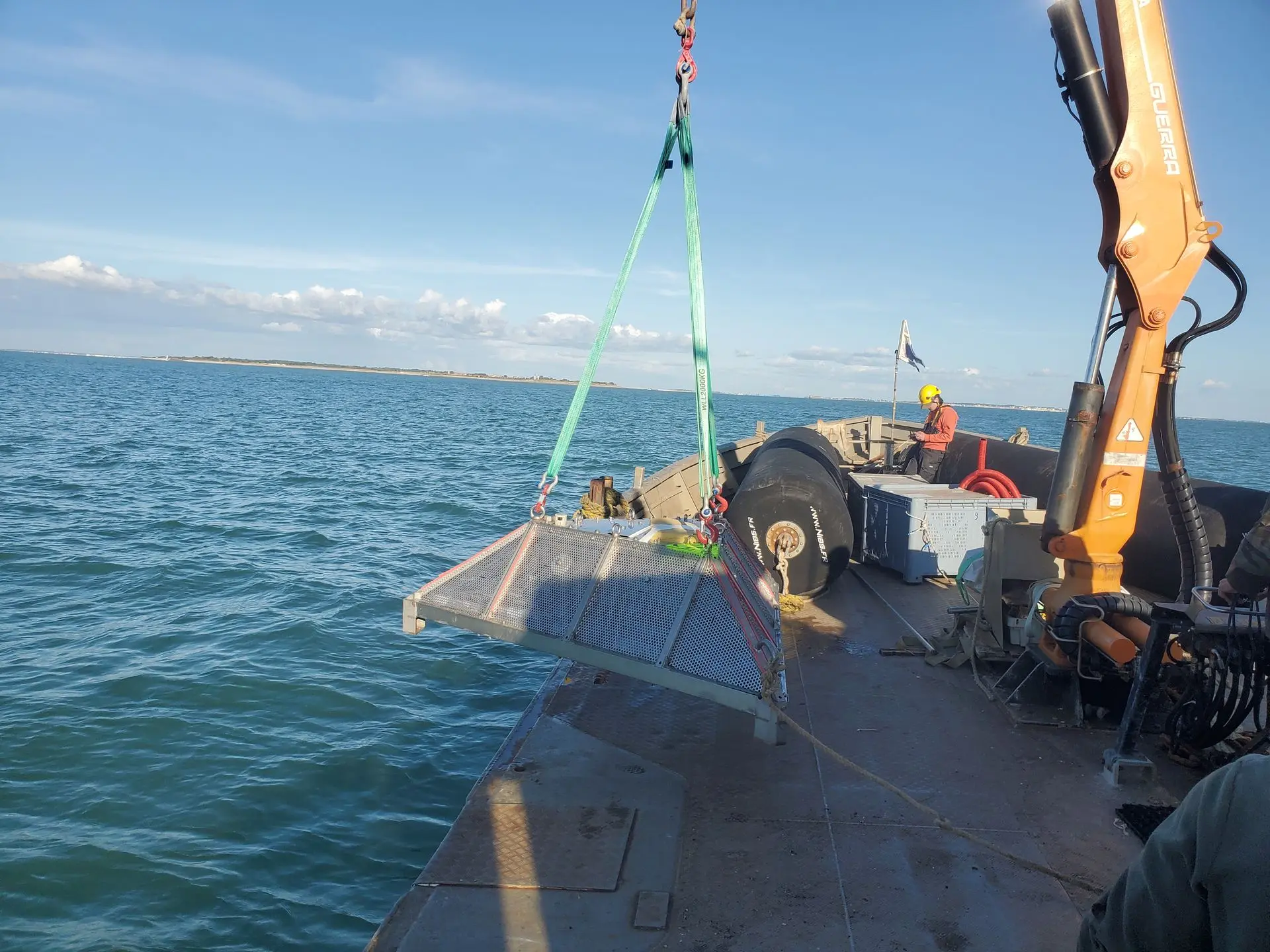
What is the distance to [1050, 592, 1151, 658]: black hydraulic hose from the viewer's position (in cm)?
612

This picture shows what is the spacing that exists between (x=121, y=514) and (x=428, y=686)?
12744mm

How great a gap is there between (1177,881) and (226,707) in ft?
33.1

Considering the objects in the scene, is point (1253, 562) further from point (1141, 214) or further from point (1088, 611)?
point (1141, 214)

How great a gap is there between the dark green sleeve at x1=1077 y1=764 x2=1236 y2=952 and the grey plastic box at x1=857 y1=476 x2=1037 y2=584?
9825 millimetres

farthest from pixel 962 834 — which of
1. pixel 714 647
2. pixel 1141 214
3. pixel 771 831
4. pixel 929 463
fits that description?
pixel 929 463

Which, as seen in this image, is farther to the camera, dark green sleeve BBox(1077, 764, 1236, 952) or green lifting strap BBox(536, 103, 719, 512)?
green lifting strap BBox(536, 103, 719, 512)

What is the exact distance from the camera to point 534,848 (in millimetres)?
5172

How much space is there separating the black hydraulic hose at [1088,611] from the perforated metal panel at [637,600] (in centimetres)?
290

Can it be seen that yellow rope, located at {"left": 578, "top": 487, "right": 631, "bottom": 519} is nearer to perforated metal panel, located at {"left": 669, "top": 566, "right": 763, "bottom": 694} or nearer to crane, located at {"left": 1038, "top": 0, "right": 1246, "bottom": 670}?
perforated metal panel, located at {"left": 669, "top": 566, "right": 763, "bottom": 694}

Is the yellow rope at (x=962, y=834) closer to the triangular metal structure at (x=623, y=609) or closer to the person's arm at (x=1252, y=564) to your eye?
the triangular metal structure at (x=623, y=609)

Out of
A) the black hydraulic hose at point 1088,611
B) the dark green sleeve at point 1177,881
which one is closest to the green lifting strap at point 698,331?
the black hydraulic hose at point 1088,611

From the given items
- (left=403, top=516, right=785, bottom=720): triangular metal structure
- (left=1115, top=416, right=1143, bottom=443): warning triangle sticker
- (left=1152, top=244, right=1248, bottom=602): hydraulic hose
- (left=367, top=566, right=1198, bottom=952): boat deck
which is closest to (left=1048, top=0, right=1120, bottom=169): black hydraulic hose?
(left=1152, top=244, right=1248, bottom=602): hydraulic hose

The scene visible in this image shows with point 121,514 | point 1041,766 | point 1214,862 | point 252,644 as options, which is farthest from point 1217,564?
point 121,514

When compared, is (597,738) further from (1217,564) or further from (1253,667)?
(1217,564)
